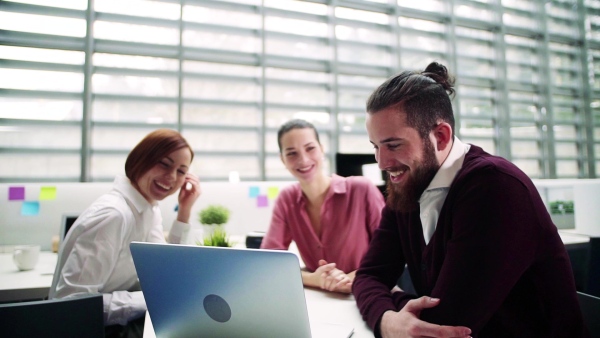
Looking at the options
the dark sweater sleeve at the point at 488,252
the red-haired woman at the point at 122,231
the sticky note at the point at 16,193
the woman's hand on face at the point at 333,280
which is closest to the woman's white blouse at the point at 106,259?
the red-haired woman at the point at 122,231

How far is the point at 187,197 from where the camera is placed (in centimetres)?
230

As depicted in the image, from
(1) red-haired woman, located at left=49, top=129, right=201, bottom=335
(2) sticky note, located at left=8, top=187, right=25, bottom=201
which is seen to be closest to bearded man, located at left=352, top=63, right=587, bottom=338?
(1) red-haired woman, located at left=49, top=129, right=201, bottom=335

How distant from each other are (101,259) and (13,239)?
180 centimetres

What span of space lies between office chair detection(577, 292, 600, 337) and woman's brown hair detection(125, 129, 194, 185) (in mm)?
1766

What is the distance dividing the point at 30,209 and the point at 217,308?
2637mm

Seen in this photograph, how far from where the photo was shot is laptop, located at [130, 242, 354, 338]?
719mm

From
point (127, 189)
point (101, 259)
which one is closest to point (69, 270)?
point (101, 259)

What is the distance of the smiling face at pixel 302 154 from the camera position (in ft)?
6.68

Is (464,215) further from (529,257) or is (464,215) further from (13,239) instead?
Result: (13,239)

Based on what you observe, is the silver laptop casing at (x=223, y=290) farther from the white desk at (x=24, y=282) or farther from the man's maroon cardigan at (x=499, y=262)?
the white desk at (x=24, y=282)

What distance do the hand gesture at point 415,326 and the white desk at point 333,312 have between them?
9cm

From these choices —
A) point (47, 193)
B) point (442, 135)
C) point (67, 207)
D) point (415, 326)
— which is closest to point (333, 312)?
point (415, 326)

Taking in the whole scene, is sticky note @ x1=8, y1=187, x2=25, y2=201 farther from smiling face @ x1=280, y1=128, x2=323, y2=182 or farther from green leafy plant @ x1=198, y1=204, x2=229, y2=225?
smiling face @ x1=280, y1=128, x2=323, y2=182

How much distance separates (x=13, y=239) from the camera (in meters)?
2.62
